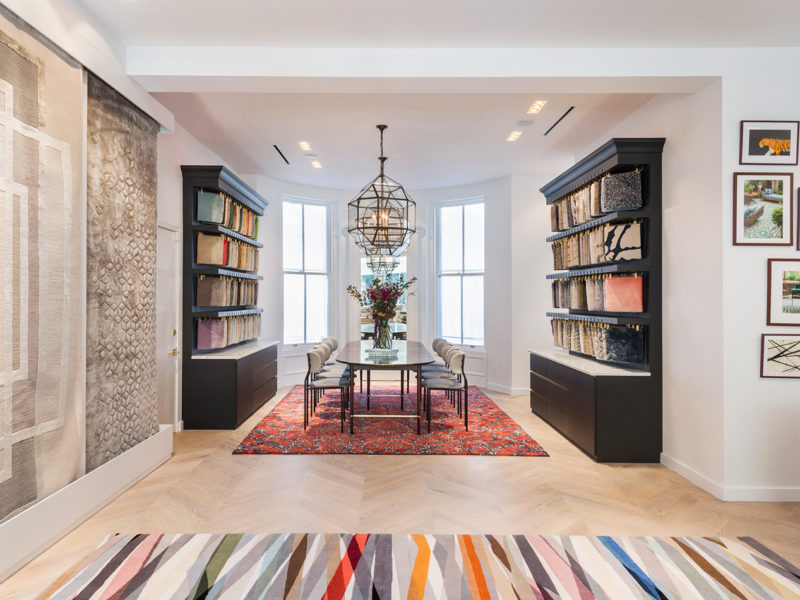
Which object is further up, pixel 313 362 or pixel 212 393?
pixel 313 362

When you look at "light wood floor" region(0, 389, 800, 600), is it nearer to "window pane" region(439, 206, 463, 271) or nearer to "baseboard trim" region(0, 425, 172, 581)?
"baseboard trim" region(0, 425, 172, 581)

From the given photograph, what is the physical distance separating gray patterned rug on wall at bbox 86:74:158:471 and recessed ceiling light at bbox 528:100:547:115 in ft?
11.0

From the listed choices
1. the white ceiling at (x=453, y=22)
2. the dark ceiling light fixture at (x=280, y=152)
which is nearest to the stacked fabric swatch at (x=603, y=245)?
the white ceiling at (x=453, y=22)

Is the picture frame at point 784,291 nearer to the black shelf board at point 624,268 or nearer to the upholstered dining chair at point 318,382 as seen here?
the black shelf board at point 624,268

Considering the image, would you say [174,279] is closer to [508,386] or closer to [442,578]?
[442,578]

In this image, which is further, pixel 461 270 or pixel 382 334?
pixel 461 270

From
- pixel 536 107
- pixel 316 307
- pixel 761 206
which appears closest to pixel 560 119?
pixel 536 107

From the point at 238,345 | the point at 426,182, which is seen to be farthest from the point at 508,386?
the point at 238,345

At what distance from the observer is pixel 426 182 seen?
7.07m

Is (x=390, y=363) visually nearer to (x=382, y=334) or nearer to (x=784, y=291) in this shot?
(x=382, y=334)

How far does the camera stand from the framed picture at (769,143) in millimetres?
3131

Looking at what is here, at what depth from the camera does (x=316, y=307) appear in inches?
297

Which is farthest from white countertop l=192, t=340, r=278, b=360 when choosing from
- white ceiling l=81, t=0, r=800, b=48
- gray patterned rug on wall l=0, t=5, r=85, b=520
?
white ceiling l=81, t=0, r=800, b=48

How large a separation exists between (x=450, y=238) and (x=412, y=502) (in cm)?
523
